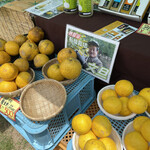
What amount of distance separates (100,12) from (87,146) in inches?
35.3

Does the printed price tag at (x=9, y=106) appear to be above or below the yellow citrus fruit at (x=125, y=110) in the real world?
below

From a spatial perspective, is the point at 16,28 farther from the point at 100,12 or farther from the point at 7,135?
the point at 7,135

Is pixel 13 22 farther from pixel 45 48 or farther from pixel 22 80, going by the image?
pixel 22 80

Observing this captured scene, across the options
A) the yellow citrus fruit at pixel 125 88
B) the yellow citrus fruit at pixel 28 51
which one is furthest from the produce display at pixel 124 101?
the yellow citrus fruit at pixel 28 51

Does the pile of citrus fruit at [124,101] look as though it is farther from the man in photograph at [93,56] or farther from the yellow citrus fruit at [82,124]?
the man in photograph at [93,56]

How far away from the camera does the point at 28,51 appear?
952 mm

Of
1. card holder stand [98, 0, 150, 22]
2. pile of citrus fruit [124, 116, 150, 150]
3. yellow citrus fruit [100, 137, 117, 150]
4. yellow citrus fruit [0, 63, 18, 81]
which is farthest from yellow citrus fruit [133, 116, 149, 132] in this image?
yellow citrus fruit [0, 63, 18, 81]

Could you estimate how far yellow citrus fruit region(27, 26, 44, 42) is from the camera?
103 centimetres

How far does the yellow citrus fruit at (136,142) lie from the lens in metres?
0.51

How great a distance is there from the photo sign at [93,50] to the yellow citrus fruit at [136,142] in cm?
40

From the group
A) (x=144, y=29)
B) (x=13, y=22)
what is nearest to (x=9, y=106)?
(x=144, y=29)

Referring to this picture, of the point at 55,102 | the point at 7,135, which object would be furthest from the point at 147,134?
the point at 7,135

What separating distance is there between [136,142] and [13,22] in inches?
58.4

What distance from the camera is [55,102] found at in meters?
0.76
